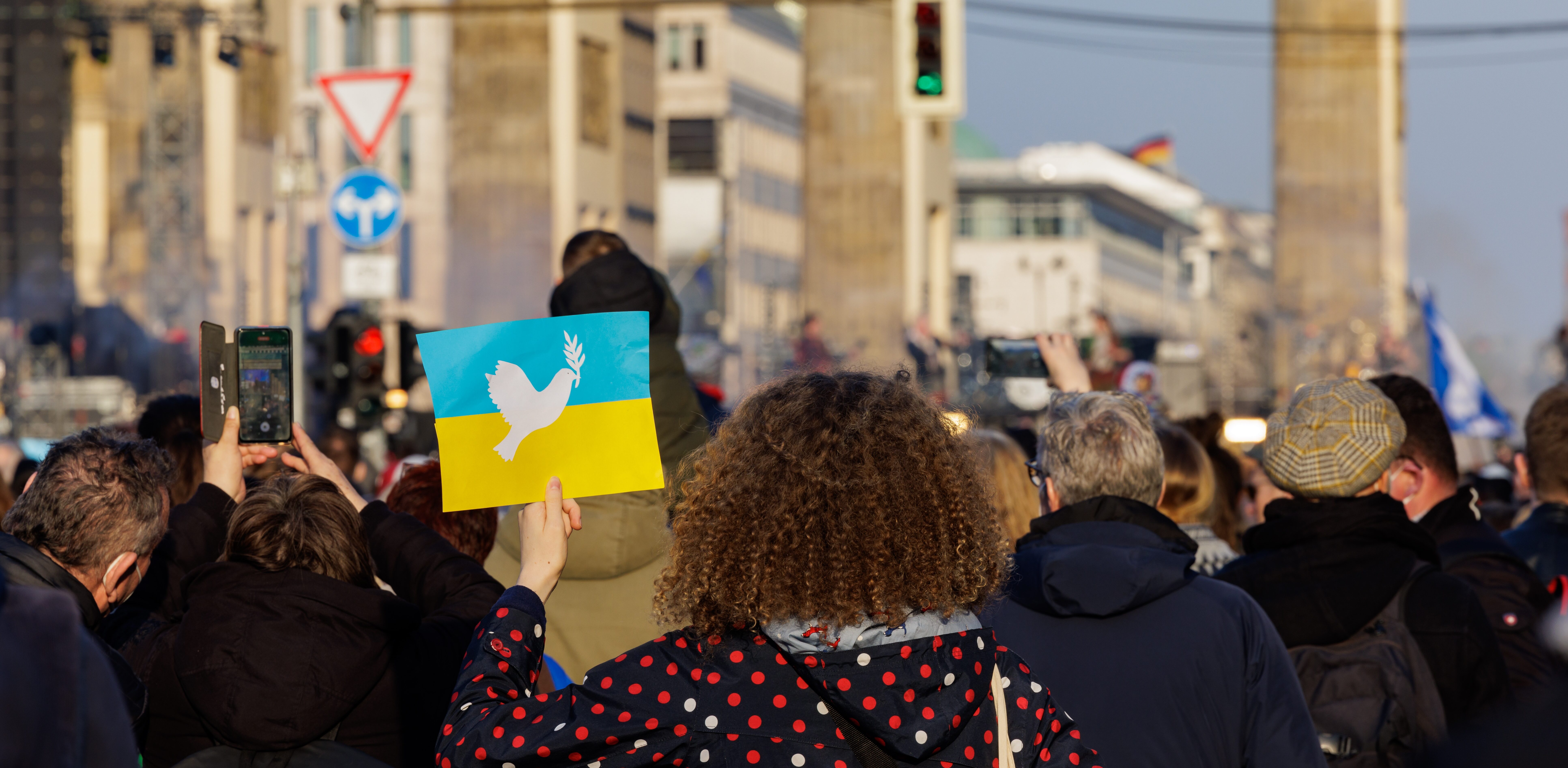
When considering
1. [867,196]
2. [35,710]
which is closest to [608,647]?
[35,710]

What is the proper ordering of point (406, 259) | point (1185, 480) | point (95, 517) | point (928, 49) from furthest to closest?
point (406, 259), point (928, 49), point (1185, 480), point (95, 517)

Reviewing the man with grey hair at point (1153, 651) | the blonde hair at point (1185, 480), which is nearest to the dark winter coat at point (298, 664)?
the man with grey hair at point (1153, 651)

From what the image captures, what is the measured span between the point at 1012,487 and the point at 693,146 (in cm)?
7671

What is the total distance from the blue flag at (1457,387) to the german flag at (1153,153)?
134669 millimetres

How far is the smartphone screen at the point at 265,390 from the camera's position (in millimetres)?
3902

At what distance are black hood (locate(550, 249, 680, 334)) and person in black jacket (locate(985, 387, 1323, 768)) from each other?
6.57 feet

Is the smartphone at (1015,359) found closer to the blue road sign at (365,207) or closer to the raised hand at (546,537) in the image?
the raised hand at (546,537)

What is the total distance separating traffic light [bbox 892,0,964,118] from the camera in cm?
1458

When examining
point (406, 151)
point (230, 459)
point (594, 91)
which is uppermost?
point (406, 151)

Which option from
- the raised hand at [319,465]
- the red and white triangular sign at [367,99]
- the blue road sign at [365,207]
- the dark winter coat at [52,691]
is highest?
the red and white triangular sign at [367,99]

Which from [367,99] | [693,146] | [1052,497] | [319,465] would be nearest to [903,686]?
[1052,497]

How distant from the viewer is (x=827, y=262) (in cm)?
2516

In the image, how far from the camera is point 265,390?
3.91 metres

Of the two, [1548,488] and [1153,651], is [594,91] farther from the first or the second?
[1153,651]
